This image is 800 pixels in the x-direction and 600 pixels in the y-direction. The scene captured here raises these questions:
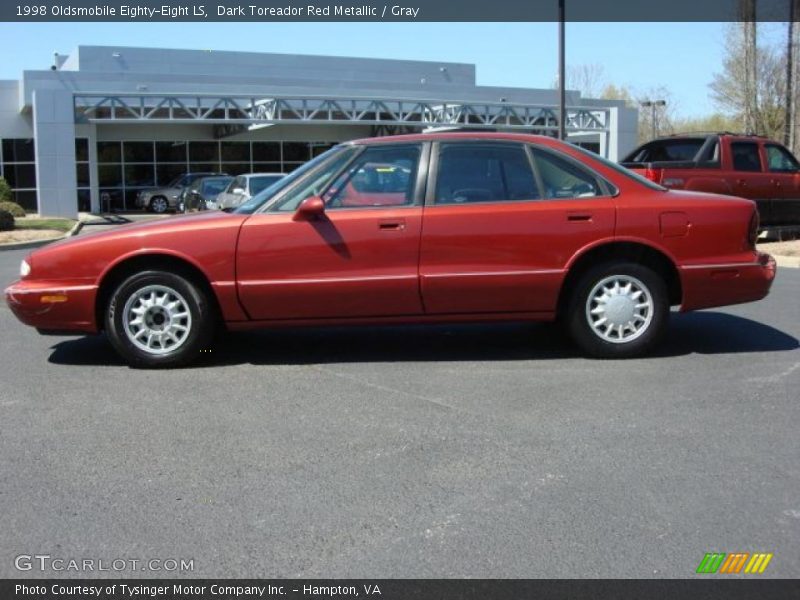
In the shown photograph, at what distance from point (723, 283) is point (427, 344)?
2.34 metres

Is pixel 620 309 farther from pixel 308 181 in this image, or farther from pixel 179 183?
pixel 179 183

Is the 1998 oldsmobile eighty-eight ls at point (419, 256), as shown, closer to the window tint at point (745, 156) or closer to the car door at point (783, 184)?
the window tint at point (745, 156)

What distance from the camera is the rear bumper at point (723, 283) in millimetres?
6340

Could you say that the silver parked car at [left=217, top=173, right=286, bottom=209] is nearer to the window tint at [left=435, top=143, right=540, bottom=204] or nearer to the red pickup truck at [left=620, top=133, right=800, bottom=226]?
the red pickup truck at [left=620, top=133, right=800, bottom=226]

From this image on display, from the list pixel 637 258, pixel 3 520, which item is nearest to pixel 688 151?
pixel 637 258

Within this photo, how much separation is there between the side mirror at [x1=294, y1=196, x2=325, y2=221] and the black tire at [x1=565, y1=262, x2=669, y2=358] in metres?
1.97

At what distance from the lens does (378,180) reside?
6309 millimetres

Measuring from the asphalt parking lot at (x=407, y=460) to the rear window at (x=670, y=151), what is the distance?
7.56m

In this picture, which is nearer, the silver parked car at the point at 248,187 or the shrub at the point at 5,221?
the silver parked car at the point at 248,187

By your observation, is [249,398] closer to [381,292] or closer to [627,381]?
[381,292]

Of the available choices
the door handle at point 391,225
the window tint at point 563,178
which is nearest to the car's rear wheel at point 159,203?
the door handle at point 391,225

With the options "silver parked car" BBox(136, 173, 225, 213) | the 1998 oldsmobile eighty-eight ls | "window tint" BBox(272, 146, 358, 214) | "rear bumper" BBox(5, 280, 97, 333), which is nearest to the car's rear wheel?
"silver parked car" BBox(136, 173, 225, 213)
